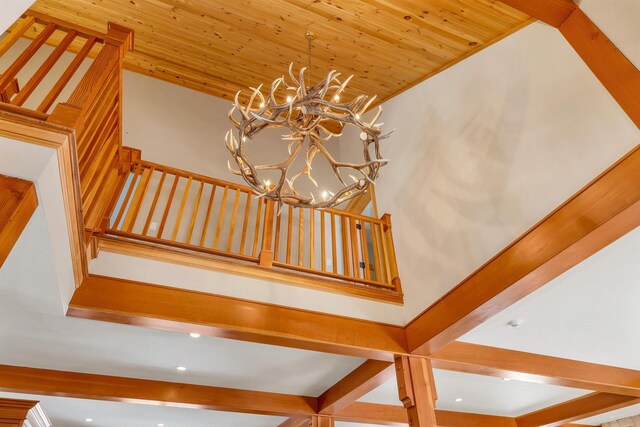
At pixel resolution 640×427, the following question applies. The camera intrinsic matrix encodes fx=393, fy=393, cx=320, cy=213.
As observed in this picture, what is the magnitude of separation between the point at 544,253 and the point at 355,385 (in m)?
2.36

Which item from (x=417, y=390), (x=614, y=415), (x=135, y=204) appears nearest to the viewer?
(x=417, y=390)

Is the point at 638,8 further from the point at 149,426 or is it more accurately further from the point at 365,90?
the point at 149,426

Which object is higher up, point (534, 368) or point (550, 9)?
point (550, 9)

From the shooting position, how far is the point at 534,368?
3768mm

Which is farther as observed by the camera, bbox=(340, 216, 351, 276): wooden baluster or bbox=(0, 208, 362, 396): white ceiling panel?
bbox=(340, 216, 351, 276): wooden baluster

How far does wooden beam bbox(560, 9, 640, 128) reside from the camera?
1.97 meters

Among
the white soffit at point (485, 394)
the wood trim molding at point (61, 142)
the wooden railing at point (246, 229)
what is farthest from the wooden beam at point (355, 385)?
the wood trim molding at point (61, 142)

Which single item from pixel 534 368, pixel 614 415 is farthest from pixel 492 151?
pixel 614 415

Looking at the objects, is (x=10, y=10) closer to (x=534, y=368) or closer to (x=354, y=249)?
(x=354, y=249)

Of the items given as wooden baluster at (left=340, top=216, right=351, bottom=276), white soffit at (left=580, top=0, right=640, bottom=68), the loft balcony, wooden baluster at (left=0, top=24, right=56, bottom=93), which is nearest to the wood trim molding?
the loft balcony

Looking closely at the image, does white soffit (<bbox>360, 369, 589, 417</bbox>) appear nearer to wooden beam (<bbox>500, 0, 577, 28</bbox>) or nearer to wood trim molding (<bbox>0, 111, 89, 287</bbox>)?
wooden beam (<bbox>500, 0, 577, 28</bbox>)

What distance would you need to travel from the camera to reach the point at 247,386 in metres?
4.34

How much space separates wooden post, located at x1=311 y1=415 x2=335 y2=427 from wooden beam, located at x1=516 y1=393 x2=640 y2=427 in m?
3.08

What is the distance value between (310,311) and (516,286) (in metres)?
1.57
